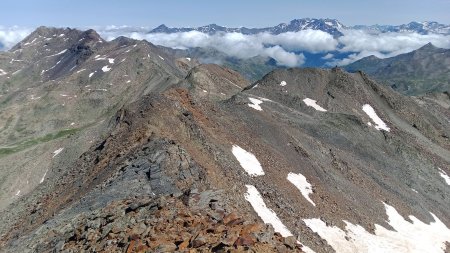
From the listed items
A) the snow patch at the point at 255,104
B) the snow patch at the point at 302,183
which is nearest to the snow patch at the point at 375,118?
the snow patch at the point at 255,104

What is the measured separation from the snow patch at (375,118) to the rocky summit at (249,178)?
1.00ft

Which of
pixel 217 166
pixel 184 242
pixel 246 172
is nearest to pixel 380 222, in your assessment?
pixel 246 172

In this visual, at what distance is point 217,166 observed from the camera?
148 feet

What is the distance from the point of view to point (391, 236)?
56156 millimetres

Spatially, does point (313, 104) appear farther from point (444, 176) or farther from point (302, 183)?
point (302, 183)

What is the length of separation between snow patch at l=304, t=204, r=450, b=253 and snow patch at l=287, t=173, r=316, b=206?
197 inches

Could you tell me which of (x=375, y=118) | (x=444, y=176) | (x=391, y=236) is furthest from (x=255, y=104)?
(x=444, y=176)

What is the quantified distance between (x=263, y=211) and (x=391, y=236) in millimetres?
21891

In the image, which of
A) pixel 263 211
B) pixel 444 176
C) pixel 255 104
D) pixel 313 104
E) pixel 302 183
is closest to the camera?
pixel 263 211

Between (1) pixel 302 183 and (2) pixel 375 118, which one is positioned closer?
(1) pixel 302 183

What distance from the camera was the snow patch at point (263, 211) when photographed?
41.5 m

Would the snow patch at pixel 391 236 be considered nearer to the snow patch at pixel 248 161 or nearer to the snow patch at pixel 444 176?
the snow patch at pixel 248 161

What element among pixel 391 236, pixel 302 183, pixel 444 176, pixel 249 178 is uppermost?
pixel 249 178

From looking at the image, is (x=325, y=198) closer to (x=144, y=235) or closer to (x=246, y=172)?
(x=246, y=172)
